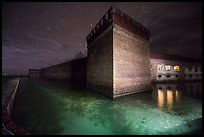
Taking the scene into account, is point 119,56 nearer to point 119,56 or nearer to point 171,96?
point 119,56

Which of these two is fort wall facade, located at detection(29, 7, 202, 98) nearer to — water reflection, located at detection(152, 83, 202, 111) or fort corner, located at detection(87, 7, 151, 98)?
fort corner, located at detection(87, 7, 151, 98)

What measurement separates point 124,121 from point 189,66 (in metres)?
24.8

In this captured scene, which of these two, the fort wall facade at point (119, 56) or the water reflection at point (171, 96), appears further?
the fort wall facade at point (119, 56)

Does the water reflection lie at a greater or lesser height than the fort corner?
lesser

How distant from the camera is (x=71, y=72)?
838 inches

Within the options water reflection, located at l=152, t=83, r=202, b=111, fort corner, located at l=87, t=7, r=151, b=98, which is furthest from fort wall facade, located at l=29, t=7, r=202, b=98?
water reflection, located at l=152, t=83, r=202, b=111

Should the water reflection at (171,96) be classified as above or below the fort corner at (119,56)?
below

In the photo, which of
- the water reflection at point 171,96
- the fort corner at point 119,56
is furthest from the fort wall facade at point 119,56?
the water reflection at point 171,96

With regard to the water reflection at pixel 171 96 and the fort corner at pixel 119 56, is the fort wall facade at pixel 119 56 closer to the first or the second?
the fort corner at pixel 119 56

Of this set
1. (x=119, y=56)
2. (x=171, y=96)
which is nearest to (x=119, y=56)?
(x=119, y=56)

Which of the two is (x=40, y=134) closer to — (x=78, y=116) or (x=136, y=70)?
(x=78, y=116)

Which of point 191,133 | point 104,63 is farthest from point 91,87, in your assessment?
point 191,133

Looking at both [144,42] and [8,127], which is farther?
[144,42]

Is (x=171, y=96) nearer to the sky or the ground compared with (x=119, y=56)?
nearer to the ground
